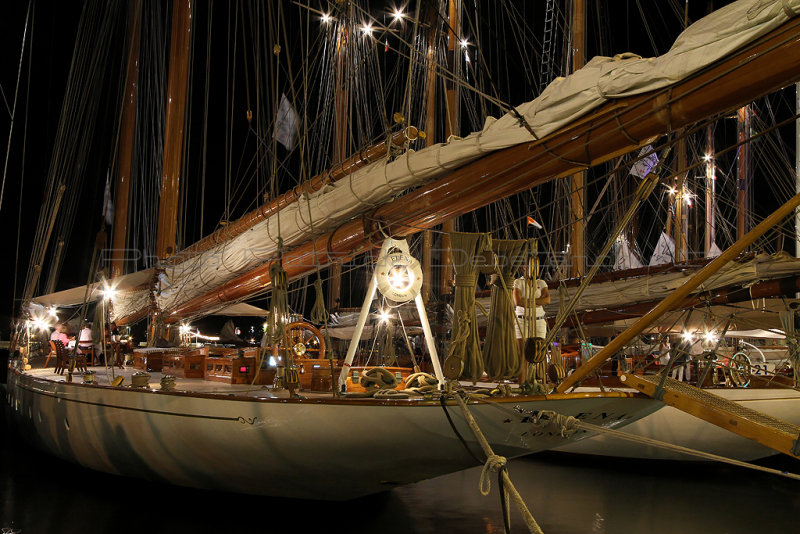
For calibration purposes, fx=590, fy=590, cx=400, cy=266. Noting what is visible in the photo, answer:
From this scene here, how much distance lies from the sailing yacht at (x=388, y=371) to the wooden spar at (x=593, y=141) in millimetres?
11

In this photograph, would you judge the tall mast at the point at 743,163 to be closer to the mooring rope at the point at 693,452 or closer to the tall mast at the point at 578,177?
the tall mast at the point at 578,177

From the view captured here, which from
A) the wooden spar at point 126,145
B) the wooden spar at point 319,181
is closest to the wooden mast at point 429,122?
the wooden spar at point 319,181

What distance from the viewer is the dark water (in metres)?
5.34

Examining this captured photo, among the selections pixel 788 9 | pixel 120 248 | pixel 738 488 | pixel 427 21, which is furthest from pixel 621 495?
pixel 427 21

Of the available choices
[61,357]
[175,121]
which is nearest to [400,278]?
[61,357]

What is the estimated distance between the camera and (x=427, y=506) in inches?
239

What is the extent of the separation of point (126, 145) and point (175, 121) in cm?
291

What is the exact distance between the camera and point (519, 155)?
4.22 m

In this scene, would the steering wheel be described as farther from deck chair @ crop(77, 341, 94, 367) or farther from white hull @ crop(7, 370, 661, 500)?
deck chair @ crop(77, 341, 94, 367)

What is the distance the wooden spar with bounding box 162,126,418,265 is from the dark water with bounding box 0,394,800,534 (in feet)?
9.61

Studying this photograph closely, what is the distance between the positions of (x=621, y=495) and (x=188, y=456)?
15.5 ft

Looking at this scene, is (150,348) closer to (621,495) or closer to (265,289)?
(265,289)

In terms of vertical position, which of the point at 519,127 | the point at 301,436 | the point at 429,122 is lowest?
the point at 301,436

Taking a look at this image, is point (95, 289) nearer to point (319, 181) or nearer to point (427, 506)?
point (319, 181)
